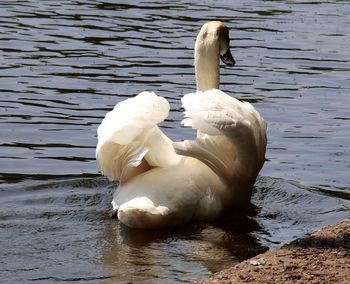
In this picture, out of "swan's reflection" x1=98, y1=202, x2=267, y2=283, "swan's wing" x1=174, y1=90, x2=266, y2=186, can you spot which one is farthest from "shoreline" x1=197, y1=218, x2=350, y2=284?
"swan's wing" x1=174, y1=90, x2=266, y2=186

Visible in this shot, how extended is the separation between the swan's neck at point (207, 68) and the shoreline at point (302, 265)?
120 inches

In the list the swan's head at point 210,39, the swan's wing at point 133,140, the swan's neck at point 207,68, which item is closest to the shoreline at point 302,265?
the swan's wing at point 133,140

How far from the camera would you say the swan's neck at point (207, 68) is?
10.6 m

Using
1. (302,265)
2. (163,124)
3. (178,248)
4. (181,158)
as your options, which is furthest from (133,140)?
(163,124)

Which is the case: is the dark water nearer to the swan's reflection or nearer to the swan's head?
the swan's reflection

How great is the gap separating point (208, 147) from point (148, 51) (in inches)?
303

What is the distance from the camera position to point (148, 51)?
17.1 metres

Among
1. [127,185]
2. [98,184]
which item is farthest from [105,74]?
[127,185]

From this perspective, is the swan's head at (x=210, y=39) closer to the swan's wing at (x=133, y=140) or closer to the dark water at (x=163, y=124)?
the swan's wing at (x=133, y=140)

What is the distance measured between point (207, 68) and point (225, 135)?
147cm

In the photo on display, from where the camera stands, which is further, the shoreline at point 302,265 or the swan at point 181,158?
the swan at point 181,158

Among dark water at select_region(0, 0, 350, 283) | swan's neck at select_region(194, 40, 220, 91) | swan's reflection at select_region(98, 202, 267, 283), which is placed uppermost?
swan's neck at select_region(194, 40, 220, 91)

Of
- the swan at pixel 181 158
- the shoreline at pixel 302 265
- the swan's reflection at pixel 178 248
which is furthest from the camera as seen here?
the swan at pixel 181 158

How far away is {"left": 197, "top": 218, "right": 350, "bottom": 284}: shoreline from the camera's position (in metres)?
6.91
